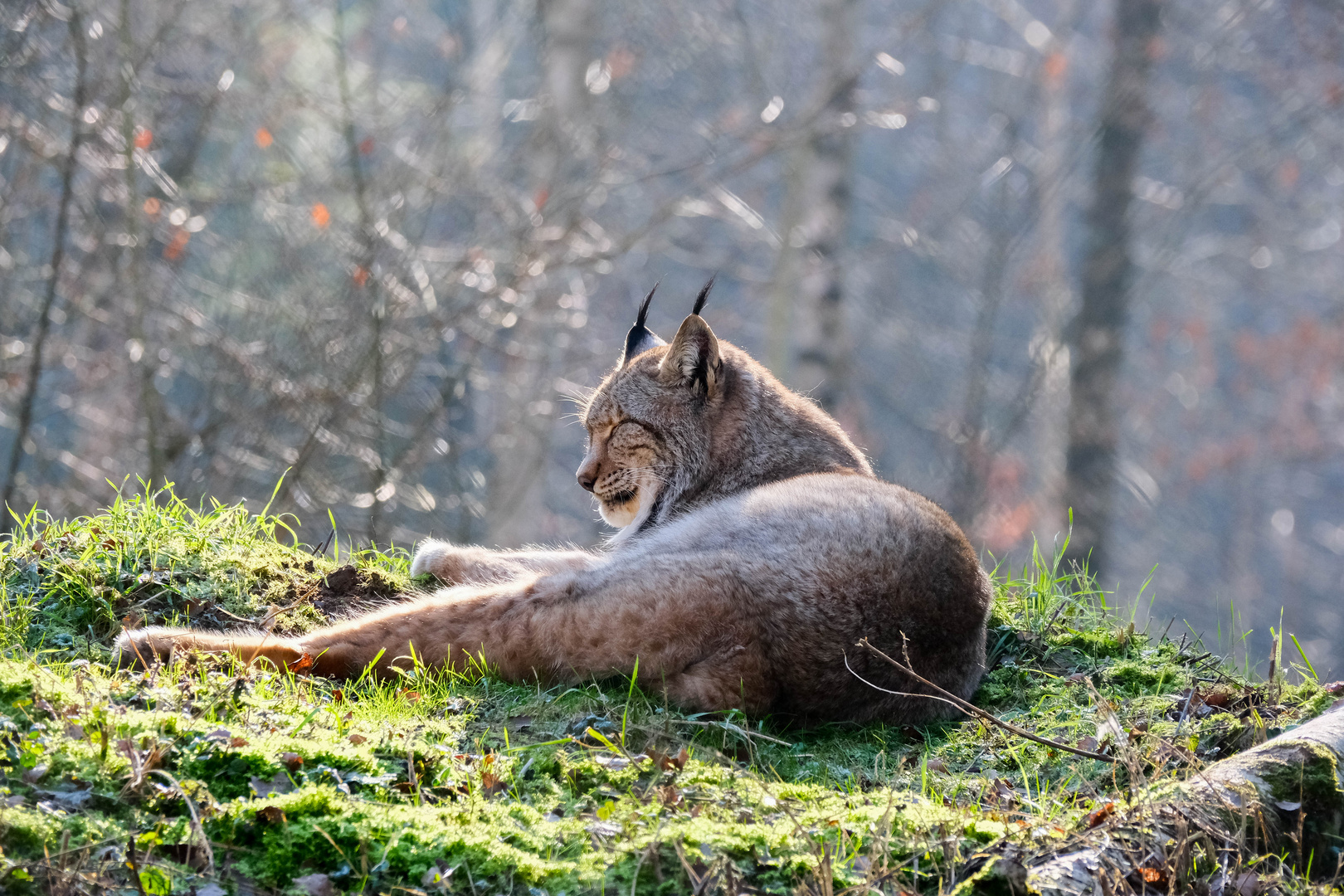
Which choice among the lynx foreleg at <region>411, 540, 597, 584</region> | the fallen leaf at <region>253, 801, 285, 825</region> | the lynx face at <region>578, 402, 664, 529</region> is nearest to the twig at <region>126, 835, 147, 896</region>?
the fallen leaf at <region>253, 801, 285, 825</region>

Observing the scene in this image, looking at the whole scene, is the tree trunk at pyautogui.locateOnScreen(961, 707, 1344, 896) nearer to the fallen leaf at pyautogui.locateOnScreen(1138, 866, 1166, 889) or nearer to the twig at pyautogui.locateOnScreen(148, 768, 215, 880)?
the fallen leaf at pyautogui.locateOnScreen(1138, 866, 1166, 889)

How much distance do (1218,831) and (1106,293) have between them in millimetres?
11413

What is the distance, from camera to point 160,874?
2.20 m

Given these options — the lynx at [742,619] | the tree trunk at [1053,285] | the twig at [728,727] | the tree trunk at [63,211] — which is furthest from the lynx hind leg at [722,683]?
the tree trunk at [1053,285]

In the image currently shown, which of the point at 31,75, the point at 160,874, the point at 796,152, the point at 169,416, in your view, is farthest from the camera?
the point at 796,152

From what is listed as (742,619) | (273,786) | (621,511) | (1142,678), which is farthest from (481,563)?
(1142,678)

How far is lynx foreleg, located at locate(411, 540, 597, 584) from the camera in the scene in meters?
4.63

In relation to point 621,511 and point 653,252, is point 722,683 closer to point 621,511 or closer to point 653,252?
point 621,511

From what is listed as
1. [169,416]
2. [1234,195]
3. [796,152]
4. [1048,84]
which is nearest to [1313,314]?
[1234,195]

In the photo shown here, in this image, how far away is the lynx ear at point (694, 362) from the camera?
4.77 metres

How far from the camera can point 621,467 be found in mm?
4980

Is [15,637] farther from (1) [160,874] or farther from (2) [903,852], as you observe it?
(2) [903,852]

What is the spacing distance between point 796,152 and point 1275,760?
29.5 feet

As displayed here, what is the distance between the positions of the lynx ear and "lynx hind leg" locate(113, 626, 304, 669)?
2.04m
